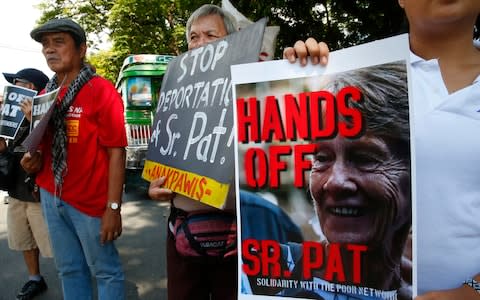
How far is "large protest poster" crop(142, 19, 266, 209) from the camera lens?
1290mm

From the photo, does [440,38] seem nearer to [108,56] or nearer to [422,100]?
[422,100]

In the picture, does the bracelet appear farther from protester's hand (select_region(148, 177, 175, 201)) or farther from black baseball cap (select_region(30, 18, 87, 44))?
black baseball cap (select_region(30, 18, 87, 44))

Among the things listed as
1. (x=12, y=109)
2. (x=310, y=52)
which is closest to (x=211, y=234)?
(x=310, y=52)

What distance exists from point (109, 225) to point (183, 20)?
12.5m

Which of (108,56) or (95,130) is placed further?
(108,56)

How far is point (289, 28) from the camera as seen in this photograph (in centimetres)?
414

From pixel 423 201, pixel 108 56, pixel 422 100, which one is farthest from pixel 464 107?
pixel 108 56

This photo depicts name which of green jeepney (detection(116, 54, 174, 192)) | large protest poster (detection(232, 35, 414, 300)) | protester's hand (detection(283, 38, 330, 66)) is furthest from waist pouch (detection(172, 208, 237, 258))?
green jeepney (detection(116, 54, 174, 192))

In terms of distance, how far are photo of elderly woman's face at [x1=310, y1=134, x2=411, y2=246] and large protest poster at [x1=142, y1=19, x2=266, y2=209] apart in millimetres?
334

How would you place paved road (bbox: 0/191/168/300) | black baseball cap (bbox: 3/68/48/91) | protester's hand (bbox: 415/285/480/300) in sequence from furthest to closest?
paved road (bbox: 0/191/168/300)
black baseball cap (bbox: 3/68/48/91)
protester's hand (bbox: 415/285/480/300)

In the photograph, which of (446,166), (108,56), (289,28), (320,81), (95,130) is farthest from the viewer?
(108,56)

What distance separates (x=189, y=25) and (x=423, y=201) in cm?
115

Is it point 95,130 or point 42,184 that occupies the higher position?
point 95,130

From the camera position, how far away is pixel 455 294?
92 cm
